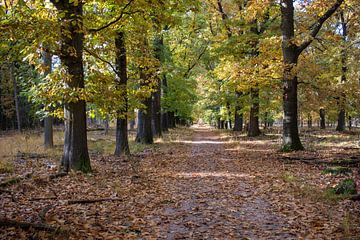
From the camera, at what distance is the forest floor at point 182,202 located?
5984mm

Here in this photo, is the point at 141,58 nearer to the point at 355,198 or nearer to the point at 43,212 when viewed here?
the point at 43,212

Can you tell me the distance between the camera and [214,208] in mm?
7527

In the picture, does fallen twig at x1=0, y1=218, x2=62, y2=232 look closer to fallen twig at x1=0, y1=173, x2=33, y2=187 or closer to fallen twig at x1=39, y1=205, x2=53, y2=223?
fallen twig at x1=39, y1=205, x2=53, y2=223

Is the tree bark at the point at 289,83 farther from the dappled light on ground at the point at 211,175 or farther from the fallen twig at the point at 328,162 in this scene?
the dappled light on ground at the point at 211,175

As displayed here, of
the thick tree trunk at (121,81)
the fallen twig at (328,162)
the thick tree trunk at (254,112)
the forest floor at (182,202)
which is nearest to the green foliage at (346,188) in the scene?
the forest floor at (182,202)

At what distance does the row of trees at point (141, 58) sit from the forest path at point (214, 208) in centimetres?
344

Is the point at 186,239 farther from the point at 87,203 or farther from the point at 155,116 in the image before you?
the point at 155,116

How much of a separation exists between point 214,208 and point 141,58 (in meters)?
8.23

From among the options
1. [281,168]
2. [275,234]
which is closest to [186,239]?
[275,234]

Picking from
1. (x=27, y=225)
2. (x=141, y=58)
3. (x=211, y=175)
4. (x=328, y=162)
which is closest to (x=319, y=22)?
(x=328, y=162)

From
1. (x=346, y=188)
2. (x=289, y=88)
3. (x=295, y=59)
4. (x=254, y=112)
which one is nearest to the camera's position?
(x=346, y=188)

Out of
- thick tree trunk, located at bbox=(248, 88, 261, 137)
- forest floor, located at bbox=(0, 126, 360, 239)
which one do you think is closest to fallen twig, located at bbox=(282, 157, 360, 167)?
forest floor, located at bbox=(0, 126, 360, 239)

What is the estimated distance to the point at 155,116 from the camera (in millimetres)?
27406

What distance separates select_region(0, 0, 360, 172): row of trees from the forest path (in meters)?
3.44
